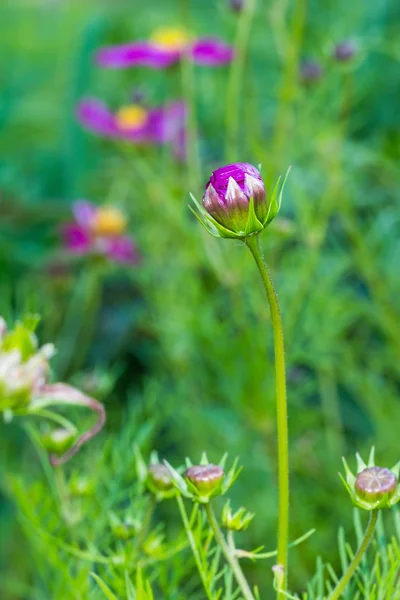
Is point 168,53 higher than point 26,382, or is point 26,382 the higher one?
point 168,53

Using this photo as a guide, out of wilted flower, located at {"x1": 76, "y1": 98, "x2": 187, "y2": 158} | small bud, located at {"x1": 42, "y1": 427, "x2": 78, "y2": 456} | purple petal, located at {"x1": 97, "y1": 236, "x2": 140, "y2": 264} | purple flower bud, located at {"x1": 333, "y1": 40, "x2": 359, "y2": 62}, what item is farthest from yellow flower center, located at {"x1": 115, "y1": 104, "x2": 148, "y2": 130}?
small bud, located at {"x1": 42, "y1": 427, "x2": 78, "y2": 456}

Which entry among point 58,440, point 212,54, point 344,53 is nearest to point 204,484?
point 58,440

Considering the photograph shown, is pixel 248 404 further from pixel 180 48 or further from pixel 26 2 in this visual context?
pixel 26 2

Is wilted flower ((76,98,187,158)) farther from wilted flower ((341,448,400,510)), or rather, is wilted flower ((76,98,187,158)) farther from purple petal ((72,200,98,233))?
wilted flower ((341,448,400,510))

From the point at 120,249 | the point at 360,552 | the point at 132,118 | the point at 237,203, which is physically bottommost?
the point at 360,552

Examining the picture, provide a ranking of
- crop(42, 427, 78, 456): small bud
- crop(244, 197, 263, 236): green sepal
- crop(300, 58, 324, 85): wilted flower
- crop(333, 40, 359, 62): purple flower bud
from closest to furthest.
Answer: crop(244, 197, 263, 236): green sepal < crop(42, 427, 78, 456): small bud < crop(333, 40, 359, 62): purple flower bud < crop(300, 58, 324, 85): wilted flower

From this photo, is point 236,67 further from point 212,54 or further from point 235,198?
point 235,198

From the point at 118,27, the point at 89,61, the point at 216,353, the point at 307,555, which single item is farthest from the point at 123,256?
the point at 118,27
